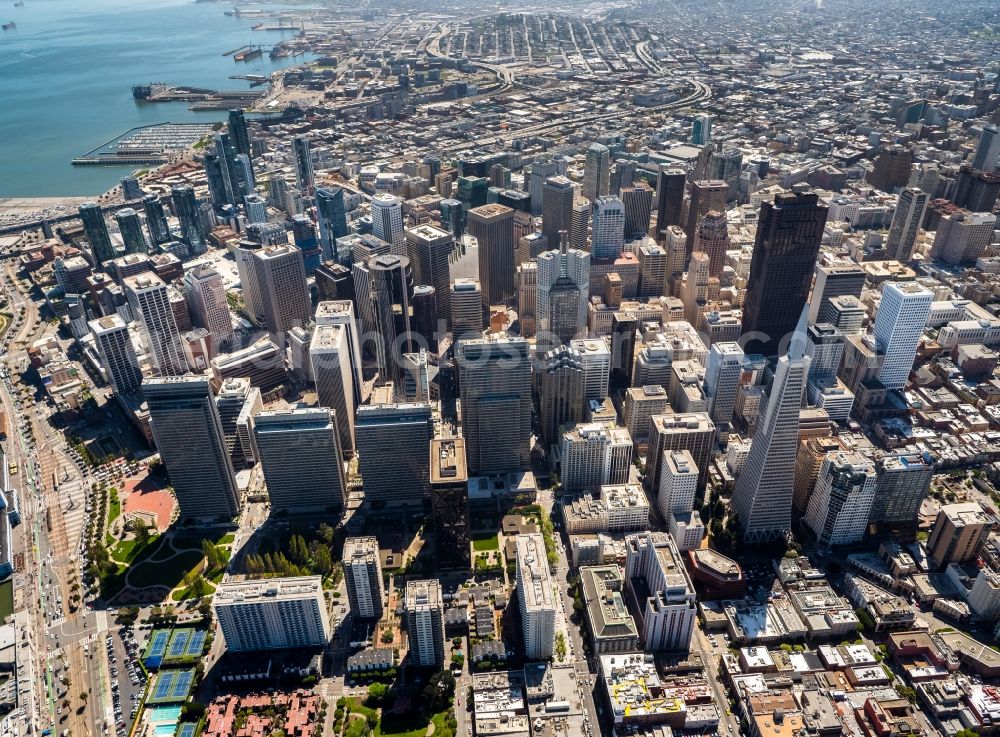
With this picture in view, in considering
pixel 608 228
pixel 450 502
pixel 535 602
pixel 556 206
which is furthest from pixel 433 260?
pixel 535 602

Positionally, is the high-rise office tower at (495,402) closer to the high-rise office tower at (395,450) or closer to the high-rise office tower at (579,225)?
the high-rise office tower at (395,450)

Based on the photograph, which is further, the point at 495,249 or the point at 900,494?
the point at 495,249

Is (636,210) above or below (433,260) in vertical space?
below

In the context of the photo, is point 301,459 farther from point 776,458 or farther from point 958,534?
point 958,534

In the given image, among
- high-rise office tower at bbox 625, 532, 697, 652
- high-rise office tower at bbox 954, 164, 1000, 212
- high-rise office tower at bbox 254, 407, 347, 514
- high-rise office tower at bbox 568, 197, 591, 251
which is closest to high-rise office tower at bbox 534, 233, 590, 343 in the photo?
high-rise office tower at bbox 568, 197, 591, 251

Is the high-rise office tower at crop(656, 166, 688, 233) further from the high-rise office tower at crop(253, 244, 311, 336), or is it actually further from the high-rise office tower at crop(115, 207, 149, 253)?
the high-rise office tower at crop(115, 207, 149, 253)

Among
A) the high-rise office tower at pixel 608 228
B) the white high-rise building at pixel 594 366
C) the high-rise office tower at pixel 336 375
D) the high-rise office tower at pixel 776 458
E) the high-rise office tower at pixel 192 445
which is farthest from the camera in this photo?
the high-rise office tower at pixel 608 228

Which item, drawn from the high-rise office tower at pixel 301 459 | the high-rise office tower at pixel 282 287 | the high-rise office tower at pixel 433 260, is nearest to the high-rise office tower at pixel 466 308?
the high-rise office tower at pixel 433 260
